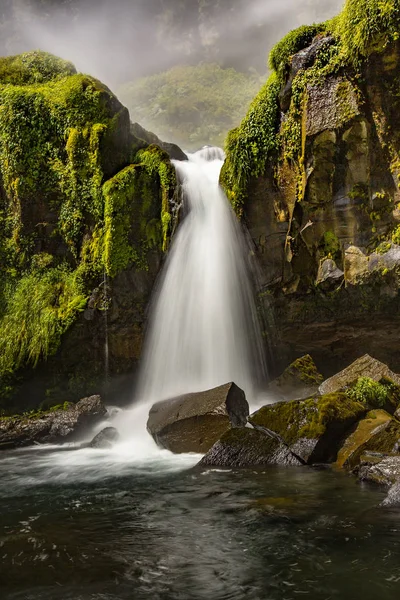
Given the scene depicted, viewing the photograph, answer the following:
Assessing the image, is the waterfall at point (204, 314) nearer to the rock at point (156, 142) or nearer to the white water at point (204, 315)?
the white water at point (204, 315)

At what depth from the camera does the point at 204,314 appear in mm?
16094

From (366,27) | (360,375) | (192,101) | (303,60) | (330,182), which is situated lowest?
(360,375)

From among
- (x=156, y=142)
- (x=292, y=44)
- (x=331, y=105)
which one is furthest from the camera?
(x=156, y=142)

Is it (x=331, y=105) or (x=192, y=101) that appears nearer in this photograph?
(x=331, y=105)

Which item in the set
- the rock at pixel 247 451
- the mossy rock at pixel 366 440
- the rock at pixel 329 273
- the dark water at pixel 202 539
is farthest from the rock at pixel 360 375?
the dark water at pixel 202 539

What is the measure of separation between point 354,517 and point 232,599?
98.4 inches

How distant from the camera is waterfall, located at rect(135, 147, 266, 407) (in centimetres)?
1588

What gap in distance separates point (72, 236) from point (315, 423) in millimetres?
11495

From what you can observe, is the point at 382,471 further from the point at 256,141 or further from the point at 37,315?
the point at 37,315

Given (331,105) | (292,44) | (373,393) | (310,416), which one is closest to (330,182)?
(331,105)

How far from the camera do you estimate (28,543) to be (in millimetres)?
5523

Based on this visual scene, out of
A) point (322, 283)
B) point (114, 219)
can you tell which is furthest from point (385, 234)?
point (114, 219)

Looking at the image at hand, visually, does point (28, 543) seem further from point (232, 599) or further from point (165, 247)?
point (165, 247)

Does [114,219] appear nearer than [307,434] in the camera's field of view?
No
